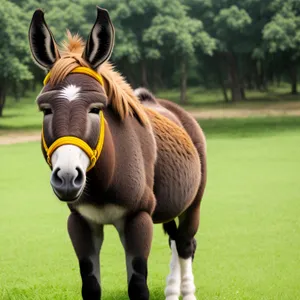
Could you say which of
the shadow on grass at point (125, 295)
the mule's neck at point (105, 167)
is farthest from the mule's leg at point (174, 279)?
the mule's neck at point (105, 167)

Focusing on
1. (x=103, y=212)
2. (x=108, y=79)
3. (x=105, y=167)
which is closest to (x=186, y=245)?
(x=103, y=212)

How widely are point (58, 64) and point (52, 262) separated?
441 centimetres

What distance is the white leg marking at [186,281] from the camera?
573 cm

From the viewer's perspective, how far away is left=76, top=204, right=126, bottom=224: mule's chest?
13.9 ft

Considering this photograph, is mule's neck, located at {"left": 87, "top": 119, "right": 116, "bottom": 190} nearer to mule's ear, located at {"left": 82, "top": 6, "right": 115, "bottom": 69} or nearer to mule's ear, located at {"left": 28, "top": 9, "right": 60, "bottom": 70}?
mule's ear, located at {"left": 82, "top": 6, "right": 115, "bottom": 69}

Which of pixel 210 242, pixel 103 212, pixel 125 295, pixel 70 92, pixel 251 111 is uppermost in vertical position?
pixel 70 92

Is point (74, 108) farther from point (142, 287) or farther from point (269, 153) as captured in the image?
point (269, 153)

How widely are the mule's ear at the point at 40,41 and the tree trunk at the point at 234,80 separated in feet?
127

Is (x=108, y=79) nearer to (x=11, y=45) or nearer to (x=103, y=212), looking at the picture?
(x=103, y=212)

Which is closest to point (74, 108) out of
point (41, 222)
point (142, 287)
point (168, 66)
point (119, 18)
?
point (142, 287)

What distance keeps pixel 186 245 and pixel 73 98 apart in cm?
226

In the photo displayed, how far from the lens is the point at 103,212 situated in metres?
4.25

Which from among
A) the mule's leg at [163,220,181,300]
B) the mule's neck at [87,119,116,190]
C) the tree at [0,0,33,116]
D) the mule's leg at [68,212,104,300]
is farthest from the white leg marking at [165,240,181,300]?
the tree at [0,0,33,116]

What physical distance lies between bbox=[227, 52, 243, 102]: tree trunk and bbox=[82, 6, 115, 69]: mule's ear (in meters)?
38.5
